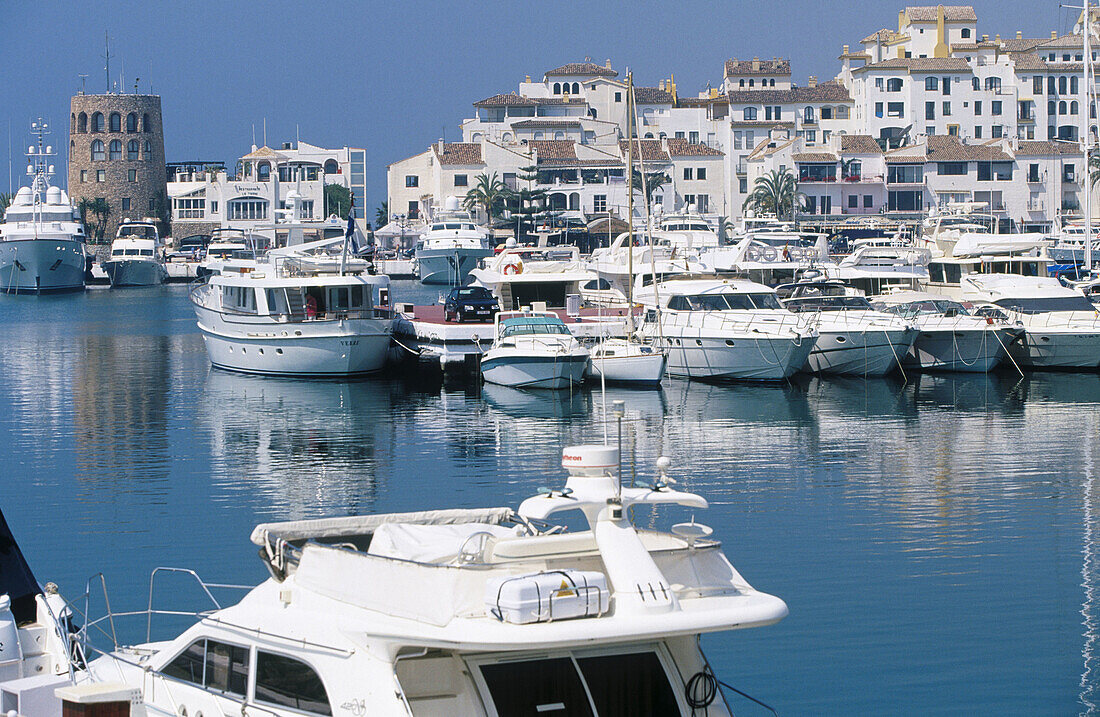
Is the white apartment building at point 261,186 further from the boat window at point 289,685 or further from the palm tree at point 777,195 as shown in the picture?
the boat window at point 289,685

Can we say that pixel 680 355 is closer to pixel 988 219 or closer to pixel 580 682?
pixel 580 682

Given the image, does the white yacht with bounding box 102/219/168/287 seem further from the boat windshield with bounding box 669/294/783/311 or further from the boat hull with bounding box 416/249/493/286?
the boat windshield with bounding box 669/294/783/311

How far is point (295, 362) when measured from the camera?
36.9m

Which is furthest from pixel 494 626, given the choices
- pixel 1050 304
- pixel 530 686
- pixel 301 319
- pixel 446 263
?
pixel 446 263

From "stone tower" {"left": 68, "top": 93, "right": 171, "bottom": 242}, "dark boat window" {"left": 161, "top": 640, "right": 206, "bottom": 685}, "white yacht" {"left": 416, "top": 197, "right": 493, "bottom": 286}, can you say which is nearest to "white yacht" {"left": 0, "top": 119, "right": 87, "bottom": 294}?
"white yacht" {"left": 416, "top": 197, "right": 493, "bottom": 286}

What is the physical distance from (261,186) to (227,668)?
10068 centimetres

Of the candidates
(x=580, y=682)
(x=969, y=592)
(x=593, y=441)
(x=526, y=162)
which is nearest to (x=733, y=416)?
(x=593, y=441)

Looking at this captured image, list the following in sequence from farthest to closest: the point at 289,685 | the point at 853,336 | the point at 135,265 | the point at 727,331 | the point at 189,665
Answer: the point at 135,265 → the point at 853,336 → the point at 727,331 → the point at 189,665 → the point at 289,685

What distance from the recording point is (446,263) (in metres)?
79.4

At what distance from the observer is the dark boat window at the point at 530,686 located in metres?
7.64

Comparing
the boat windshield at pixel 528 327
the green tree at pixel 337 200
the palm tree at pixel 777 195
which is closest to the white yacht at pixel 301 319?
the boat windshield at pixel 528 327

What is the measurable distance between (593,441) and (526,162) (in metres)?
71.7

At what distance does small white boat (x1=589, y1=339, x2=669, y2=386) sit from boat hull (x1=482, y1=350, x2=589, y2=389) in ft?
1.86

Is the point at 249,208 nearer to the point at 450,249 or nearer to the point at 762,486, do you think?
the point at 450,249
